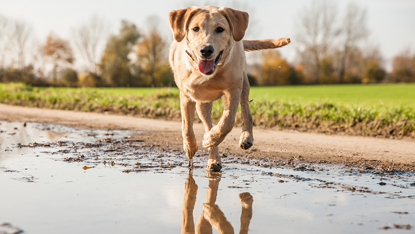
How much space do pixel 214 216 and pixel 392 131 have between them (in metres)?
6.86

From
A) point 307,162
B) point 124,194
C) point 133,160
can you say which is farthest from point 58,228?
point 307,162

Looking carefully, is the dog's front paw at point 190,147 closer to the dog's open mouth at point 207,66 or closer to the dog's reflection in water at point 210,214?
the dog's reflection in water at point 210,214

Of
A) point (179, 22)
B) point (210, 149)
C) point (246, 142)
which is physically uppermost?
point (179, 22)

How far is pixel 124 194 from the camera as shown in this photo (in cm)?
401

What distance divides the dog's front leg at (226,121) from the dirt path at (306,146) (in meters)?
1.88

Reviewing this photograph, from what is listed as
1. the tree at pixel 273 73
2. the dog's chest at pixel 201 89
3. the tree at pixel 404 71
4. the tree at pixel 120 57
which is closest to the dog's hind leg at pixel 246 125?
the dog's chest at pixel 201 89

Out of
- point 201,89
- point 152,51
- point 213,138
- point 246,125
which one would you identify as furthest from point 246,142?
point 152,51

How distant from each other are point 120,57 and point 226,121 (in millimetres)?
50387

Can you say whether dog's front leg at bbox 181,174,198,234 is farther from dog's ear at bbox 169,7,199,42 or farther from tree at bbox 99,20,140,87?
tree at bbox 99,20,140,87

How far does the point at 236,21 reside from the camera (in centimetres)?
428

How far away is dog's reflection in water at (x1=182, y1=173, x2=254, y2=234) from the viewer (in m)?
3.11

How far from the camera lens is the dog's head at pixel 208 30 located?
3.96 m

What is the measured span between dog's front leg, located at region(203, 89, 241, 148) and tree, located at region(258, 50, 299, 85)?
1884 inches

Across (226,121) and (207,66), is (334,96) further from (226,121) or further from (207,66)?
(207,66)
